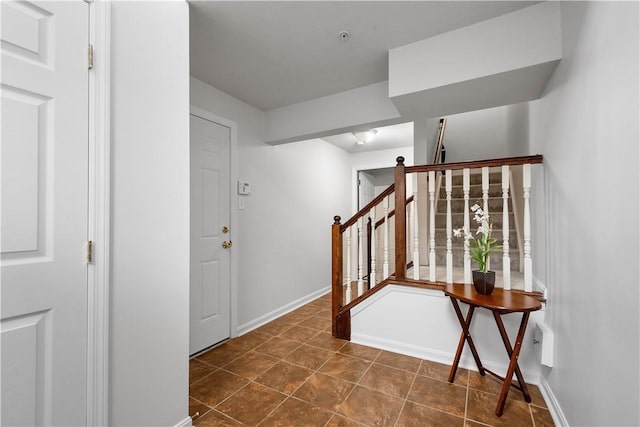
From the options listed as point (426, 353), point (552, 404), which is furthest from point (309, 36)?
point (552, 404)

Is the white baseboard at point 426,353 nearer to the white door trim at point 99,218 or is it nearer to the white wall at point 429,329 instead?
the white wall at point 429,329

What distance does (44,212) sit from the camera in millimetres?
1016

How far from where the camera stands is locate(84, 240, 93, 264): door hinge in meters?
1.11

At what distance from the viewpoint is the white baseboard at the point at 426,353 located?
1926 millimetres

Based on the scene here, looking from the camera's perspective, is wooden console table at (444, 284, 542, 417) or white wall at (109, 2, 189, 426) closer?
white wall at (109, 2, 189, 426)

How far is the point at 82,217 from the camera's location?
1.10 m

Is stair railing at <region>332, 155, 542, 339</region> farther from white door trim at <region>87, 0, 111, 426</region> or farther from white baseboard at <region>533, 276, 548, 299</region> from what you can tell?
white door trim at <region>87, 0, 111, 426</region>

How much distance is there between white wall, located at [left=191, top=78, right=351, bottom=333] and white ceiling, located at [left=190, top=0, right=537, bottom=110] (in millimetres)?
504

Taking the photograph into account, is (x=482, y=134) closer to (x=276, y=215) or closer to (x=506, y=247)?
(x=506, y=247)

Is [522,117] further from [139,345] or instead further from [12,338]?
[12,338]

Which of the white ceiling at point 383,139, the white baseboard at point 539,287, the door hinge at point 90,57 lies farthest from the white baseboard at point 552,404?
the white ceiling at point 383,139

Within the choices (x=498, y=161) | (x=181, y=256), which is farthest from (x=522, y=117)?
(x=181, y=256)

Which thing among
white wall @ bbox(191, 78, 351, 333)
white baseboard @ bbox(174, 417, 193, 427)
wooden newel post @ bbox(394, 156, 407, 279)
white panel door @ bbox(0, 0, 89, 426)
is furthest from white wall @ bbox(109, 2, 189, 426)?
wooden newel post @ bbox(394, 156, 407, 279)

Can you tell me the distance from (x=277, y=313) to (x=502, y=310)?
2444mm
